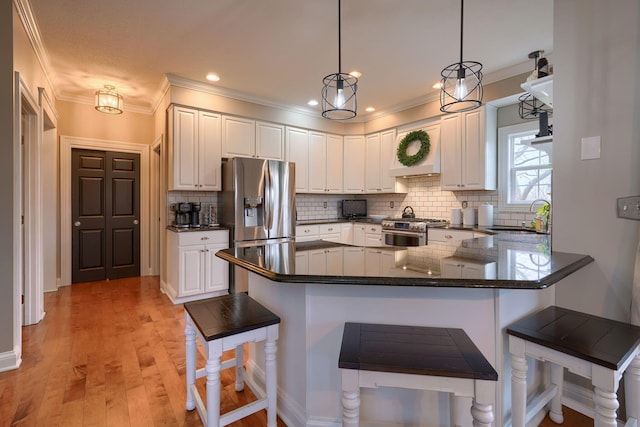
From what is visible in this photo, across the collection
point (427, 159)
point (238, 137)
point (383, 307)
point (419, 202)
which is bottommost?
point (383, 307)

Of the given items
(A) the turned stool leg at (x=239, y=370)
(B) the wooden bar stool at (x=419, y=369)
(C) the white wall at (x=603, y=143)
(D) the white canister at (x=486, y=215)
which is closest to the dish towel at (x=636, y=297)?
(C) the white wall at (x=603, y=143)

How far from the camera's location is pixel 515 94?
136 inches

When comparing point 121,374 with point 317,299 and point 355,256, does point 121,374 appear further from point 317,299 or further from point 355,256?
point 355,256

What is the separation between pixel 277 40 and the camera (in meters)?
2.88

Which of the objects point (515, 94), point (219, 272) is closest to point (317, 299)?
point (219, 272)

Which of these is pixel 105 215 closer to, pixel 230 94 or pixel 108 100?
pixel 108 100

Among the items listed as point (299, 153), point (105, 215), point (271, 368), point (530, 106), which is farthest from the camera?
point (299, 153)

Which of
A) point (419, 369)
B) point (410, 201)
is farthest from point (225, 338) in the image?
point (410, 201)

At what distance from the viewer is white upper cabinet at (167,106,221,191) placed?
12.3 feet

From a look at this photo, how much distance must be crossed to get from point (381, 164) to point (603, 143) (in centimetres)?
342

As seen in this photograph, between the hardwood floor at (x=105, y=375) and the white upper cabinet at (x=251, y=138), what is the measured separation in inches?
84.0

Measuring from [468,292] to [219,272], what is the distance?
3174 millimetres

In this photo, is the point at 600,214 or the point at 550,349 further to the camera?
the point at 600,214

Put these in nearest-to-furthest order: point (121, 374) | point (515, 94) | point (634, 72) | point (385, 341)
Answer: point (385, 341)
point (634, 72)
point (121, 374)
point (515, 94)
